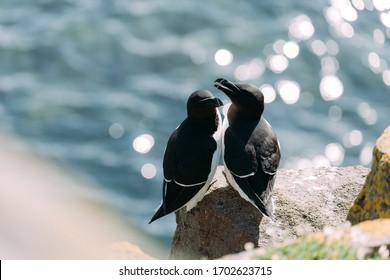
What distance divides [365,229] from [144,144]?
8.70 meters

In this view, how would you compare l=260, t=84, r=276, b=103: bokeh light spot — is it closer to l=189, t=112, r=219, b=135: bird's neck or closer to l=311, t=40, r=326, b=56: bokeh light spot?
l=311, t=40, r=326, b=56: bokeh light spot

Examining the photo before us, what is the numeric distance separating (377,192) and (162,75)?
8.84 m

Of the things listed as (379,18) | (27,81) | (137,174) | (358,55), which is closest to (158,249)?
(137,174)

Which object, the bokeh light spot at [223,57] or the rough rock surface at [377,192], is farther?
the bokeh light spot at [223,57]

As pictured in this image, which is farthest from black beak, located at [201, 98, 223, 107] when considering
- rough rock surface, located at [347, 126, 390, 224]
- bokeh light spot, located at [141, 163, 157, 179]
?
bokeh light spot, located at [141, 163, 157, 179]

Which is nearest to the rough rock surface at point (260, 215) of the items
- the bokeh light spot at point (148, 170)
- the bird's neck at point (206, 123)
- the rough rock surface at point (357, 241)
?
the bird's neck at point (206, 123)

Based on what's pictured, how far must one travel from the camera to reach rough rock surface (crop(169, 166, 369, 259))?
739cm

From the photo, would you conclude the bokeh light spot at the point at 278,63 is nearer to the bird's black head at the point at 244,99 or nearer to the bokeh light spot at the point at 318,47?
the bokeh light spot at the point at 318,47

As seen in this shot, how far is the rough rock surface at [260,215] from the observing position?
7395 millimetres

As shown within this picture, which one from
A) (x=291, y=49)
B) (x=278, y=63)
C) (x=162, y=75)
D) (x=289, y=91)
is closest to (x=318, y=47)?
(x=291, y=49)

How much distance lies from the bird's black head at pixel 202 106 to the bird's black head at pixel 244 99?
151mm

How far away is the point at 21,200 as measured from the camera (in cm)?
1258

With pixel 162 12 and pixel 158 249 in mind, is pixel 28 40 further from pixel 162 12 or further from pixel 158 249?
pixel 158 249

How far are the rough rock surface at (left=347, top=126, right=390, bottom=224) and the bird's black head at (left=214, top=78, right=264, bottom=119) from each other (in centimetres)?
129
